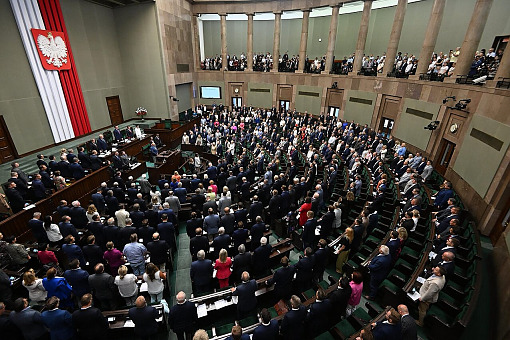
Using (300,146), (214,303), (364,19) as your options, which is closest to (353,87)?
(364,19)

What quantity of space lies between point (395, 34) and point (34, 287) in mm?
18886

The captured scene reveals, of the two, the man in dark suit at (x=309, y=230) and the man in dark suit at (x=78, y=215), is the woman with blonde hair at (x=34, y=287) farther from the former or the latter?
the man in dark suit at (x=309, y=230)

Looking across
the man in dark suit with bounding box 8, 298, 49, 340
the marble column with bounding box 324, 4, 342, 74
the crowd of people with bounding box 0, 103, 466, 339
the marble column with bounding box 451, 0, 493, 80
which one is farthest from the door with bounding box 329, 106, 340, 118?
the man in dark suit with bounding box 8, 298, 49, 340

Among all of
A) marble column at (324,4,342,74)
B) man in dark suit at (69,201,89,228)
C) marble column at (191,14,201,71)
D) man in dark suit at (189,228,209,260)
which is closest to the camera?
man in dark suit at (189,228,209,260)

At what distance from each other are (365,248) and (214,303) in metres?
4.29

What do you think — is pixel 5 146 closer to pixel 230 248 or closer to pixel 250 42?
pixel 230 248

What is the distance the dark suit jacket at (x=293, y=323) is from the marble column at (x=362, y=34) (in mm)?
18259

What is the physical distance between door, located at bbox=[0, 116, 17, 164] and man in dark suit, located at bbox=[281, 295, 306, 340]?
14.5 meters

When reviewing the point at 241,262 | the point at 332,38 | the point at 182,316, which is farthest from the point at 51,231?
the point at 332,38

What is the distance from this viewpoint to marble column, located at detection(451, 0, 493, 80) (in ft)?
30.3

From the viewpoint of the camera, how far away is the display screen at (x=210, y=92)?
84.0ft

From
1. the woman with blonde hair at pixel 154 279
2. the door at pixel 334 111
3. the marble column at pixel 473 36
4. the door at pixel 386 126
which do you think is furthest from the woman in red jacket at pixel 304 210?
the door at pixel 334 111

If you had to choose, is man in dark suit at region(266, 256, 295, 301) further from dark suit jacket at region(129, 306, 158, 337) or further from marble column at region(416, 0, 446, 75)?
marble column at region(416, 0, 446, 75)

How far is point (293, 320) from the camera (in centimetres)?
371
